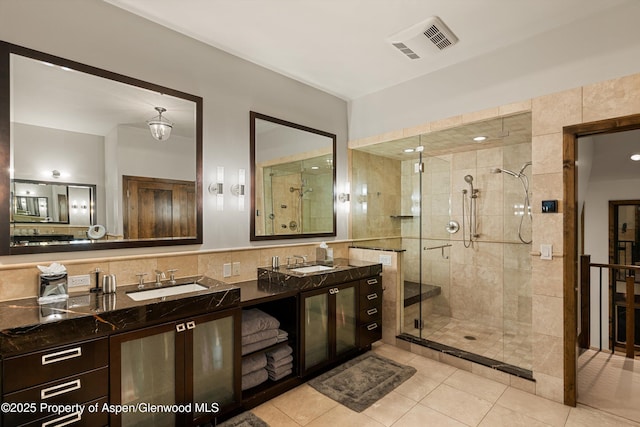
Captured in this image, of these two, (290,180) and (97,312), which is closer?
(97,312)

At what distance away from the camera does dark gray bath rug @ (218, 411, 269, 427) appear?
212cm

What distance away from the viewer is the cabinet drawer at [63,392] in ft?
4.56

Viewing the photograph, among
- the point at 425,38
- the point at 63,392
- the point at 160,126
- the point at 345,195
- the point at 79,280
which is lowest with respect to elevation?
the point at 63,392

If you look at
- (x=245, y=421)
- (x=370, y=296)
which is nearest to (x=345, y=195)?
(x=370, y=296)

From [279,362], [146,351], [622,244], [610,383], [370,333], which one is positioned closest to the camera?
[146,351]

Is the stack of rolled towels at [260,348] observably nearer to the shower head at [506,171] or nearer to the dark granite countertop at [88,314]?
the dark granite countertop at [88,314]

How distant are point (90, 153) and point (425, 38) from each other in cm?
265

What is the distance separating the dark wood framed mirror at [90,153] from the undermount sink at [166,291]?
36 cm

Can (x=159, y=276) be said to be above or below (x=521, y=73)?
below

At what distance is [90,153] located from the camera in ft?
6.86

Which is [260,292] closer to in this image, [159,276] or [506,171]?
[159,276]

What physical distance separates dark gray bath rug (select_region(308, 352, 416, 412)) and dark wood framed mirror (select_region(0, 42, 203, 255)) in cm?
165

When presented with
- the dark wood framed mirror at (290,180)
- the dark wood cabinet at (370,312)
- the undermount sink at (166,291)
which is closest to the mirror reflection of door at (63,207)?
the undermount sink at (166,291)

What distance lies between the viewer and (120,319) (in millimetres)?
1667
